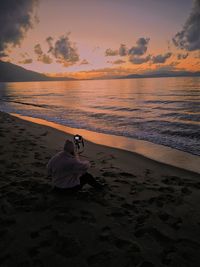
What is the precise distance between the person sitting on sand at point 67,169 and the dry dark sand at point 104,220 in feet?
1.14

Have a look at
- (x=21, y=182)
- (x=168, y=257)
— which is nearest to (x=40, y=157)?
(x=21, y=182)

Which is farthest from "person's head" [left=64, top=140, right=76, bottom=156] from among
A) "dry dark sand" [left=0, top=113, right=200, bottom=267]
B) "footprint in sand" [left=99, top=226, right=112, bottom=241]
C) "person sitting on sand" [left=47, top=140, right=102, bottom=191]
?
"footprint in sand" [left=99, top=226, right=112, bottom=241]

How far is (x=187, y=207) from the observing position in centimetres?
538

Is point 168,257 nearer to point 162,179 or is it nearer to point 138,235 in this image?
point 138,235

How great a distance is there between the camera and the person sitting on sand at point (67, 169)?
5457 mm

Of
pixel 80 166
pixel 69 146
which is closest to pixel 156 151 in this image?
pixel 80 166

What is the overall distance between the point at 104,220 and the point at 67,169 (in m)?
1.47

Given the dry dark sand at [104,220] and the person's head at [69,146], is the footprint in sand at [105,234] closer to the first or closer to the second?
the dry dark sand at [104,220]

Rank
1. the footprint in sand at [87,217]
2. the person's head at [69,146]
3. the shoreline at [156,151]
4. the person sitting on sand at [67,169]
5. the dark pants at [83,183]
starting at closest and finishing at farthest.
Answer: the footprint in sand at [87,217] < the person's head at [69,146] < the person sitting on sand at [67,169] < the dark pants at [83,183] < the shoreline at [156,151]

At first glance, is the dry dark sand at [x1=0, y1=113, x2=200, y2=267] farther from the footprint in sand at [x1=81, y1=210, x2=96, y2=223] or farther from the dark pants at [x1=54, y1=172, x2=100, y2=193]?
the dark pants at [x1=54, y1=172, x2=100, y2=193]

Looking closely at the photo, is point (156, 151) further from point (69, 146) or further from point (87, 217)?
point (87, 217)

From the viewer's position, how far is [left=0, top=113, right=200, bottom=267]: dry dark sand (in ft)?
12.5

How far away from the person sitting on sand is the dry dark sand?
346 mm

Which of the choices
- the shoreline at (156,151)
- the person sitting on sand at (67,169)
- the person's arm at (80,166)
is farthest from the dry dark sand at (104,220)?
the shoreline at (156,151)
